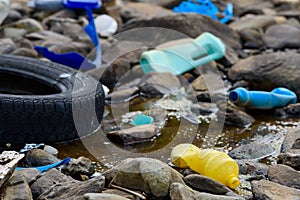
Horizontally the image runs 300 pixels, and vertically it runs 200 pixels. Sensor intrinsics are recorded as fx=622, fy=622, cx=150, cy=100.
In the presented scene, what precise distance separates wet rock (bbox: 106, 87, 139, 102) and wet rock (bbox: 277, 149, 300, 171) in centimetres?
154

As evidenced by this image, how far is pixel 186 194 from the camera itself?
2502 mm

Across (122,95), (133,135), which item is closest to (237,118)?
(133,135)

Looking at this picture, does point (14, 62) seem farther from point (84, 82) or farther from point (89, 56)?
point (89, 56)

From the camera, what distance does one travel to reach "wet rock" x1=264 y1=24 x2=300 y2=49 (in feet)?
19.6

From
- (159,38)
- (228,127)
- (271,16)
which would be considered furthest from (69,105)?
(271,16)

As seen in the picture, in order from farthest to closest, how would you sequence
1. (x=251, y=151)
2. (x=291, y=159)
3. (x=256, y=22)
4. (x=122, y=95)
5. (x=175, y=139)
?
(x=256, y=22)
(x=122, y=95)
(x=175, y=139)
(x=251, y=151)
(x=291, y=159)

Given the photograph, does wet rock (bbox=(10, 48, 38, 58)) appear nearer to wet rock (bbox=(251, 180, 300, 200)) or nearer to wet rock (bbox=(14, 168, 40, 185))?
wet rock (bbox=(14, 168, 40, 185))

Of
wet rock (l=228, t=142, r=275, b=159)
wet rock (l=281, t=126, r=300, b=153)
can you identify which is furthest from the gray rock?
wet rock (l=228, t=142, r=275, b=159)

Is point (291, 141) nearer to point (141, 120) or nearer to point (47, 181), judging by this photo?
point (141, 120)

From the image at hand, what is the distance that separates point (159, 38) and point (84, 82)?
188 centimetres

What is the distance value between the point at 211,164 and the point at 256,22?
3.91 m

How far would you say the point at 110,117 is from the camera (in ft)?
13.1

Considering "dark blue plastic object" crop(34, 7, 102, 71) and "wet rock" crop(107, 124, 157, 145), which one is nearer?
"wet rock" crop(107, 124, 157, 145)

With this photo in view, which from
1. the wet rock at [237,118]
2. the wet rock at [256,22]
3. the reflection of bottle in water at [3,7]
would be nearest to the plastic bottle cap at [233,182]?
the wet rock at [237,118]
